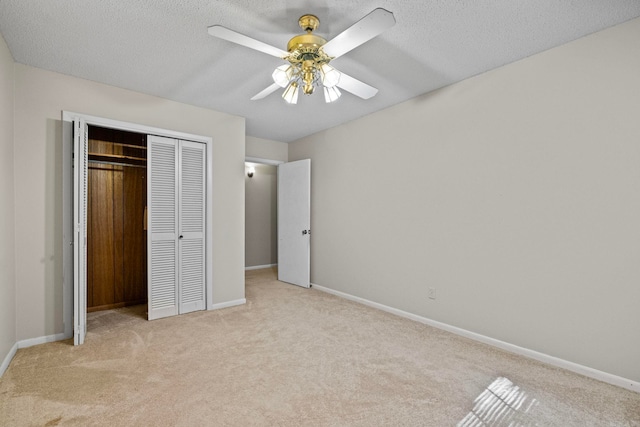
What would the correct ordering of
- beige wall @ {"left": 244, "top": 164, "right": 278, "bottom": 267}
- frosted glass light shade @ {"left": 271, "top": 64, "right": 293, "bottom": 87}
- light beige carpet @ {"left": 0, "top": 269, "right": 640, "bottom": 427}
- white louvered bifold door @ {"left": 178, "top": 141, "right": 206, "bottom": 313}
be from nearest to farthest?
light beige carpet @ {"left": 0, "top": 269, "right": 640, "bottom": 427} < frosted glass light shade @ {"left": 271, "top": 64, "right": 293, "bottom": 87} < white louvered bifold door @ {"left": 178, "top": 141, "right": 206, "bottom": 313} < beige wall @ {"left": 244, "top": 164, "right": 278, "bottom": 267}

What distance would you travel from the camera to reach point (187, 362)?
2414mm

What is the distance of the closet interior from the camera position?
364 centimetres

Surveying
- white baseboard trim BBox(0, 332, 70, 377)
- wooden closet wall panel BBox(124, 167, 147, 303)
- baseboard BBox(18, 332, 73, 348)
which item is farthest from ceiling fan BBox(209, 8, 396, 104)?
baseboard BBox(18, 332, 73, 348)

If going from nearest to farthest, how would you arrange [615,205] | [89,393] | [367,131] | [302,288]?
[89,393] → [615,205] → [367,131] → [302,288]

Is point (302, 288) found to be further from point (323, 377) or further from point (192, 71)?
point (192, 71)

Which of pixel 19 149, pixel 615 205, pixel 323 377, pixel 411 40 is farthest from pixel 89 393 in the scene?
pixel 615 205

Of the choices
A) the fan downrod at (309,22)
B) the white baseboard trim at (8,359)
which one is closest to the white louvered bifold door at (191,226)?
the white baseboard trim at (8,359)

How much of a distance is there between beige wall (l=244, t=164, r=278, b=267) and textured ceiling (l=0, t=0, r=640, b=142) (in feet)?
11.0

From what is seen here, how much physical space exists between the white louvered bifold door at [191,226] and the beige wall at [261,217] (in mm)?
2583

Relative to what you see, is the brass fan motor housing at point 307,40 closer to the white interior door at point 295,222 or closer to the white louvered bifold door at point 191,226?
the white louvered bifold door at point 191,226

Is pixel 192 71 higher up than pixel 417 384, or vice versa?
pixel 192 71

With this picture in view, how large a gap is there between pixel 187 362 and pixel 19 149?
2.42 m

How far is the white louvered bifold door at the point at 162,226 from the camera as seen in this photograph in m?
3.35

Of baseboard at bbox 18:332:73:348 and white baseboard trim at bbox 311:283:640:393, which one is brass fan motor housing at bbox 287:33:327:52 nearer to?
white baseboard trim at bbox 311:283:640:393
